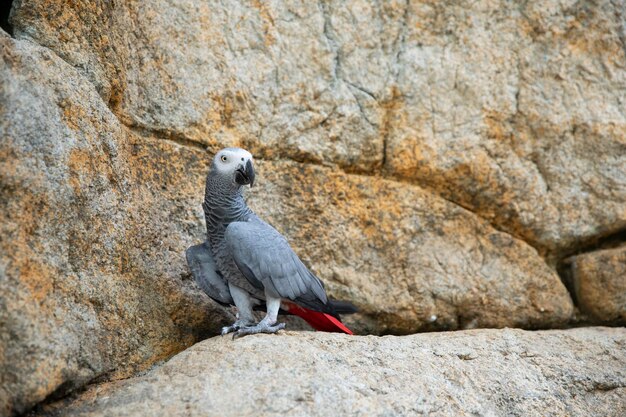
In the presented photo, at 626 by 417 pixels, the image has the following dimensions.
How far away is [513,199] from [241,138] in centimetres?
117

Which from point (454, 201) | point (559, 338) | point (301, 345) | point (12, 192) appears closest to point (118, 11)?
point (12, 192)

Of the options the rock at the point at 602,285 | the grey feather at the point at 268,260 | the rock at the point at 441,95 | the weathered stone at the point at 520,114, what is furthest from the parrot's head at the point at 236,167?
the rock at the point at 602,285

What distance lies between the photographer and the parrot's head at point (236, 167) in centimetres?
217

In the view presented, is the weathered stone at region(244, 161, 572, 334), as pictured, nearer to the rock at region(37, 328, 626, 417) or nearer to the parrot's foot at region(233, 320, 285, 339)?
the rock at region(37, 328, 626, 417)

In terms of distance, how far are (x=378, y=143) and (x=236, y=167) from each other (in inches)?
32.4

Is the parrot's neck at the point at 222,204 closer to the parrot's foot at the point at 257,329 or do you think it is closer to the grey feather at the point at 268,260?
the grey feather at the point at 268,260

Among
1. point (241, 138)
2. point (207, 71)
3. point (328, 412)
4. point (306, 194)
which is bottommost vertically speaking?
point (328, 412)

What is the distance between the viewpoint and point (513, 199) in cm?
283

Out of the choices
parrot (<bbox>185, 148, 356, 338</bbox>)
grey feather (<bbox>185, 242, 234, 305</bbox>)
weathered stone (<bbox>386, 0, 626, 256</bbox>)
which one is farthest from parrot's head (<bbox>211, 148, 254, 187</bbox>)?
weathered stone (<bbox>386, 0, 626, 256</bbox>)

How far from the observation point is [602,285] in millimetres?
2787

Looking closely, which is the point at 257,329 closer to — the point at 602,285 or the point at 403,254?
the point at 403,254

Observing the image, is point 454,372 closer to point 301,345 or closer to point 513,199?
point 301,345

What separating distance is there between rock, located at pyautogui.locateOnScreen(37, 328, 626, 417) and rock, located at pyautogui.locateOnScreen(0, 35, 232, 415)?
174mm

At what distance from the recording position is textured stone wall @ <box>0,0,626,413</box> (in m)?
2.31
